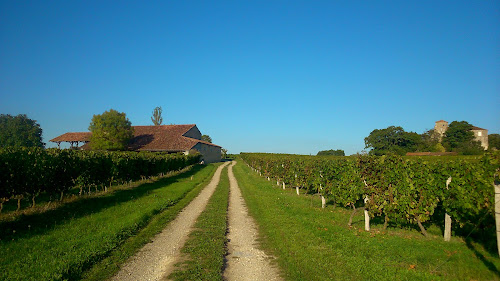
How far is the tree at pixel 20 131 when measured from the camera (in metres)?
85.7

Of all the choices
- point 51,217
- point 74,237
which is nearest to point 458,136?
point 74,237

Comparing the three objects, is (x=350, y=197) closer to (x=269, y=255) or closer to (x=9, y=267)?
(x=269, y=255)

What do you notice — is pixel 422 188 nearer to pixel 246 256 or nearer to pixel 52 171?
pixel 246 256

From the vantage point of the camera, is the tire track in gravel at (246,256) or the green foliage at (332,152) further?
the green foliage at (332,152)

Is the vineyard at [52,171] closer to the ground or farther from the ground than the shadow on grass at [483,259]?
farther from the ground

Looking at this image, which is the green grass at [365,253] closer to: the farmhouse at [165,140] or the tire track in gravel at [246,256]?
the tire track in gravel at [246,256]

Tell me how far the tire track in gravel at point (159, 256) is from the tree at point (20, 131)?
97355mm

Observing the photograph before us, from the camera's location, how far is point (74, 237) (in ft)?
27.6

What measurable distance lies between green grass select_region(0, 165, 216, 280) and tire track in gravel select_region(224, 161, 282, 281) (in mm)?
2630

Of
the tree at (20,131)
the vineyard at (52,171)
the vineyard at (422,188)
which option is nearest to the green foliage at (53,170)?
the vineyard at (52,171)

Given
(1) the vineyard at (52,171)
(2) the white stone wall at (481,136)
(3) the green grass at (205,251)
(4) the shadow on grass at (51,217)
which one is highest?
(2) the white stone wall at (481,136)

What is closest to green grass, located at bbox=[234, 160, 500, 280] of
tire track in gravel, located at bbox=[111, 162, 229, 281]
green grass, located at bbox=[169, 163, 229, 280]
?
green grass, located at bbox=[169, 163, 229, 280]

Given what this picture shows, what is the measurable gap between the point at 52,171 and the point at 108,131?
46.6 metres

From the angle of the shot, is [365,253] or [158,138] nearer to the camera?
[365,253]
